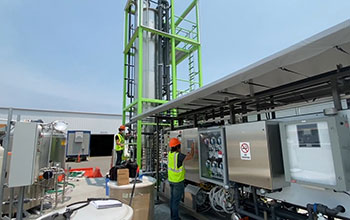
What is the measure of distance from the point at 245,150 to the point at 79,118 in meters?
17.7

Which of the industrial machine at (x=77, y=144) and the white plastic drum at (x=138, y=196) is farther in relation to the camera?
the industrial machine at (x=77, y=144)

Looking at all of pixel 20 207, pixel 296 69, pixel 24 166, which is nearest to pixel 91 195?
pixel 20 207

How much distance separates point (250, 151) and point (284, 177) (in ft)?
1.89

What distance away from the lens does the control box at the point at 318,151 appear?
79.7 inches

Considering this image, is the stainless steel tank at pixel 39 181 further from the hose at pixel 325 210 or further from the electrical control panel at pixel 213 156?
the hose at pixel 325 210

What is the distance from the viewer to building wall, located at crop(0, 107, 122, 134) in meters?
15.7

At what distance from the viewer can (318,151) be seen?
7.36 ft

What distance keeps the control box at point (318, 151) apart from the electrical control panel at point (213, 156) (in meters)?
1.07

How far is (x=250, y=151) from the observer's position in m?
2.80

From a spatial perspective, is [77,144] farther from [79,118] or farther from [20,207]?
[20,207]

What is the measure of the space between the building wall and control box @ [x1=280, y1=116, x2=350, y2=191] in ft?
59.1

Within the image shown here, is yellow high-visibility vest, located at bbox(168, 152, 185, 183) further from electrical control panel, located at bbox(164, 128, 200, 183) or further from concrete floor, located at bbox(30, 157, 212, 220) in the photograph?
concrete floor, located at bbox(30, 157, 212, 220)

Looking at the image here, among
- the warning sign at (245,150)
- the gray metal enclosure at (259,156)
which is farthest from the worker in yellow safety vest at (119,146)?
the warning sign at (245,150)

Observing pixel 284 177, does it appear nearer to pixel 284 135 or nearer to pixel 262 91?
pixel 284 135
